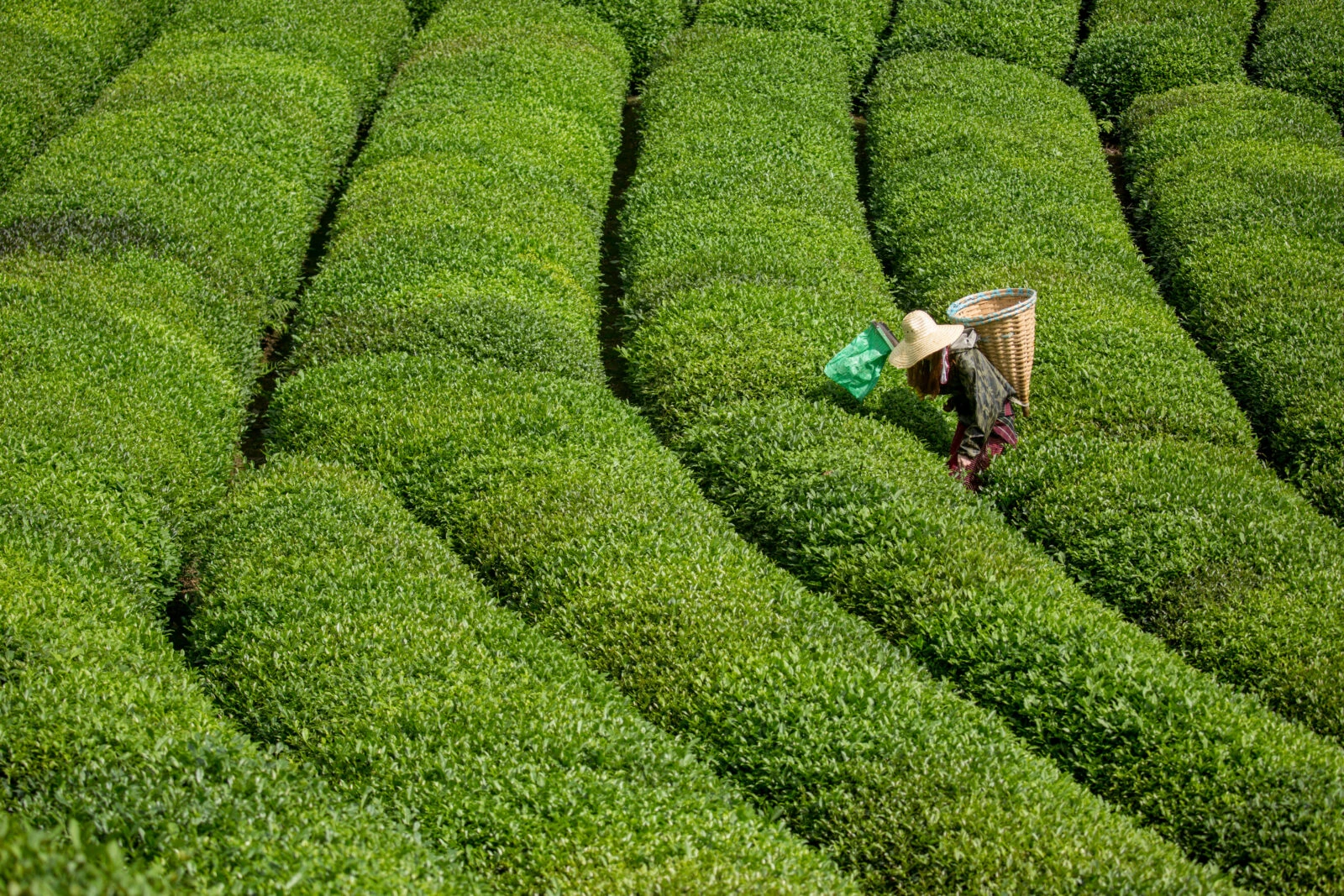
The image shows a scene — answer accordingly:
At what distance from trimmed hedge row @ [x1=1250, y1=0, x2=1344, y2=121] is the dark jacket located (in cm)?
1219

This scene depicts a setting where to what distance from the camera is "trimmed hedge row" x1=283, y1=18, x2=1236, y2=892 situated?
25.4 feet

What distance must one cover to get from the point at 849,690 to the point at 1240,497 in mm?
4724

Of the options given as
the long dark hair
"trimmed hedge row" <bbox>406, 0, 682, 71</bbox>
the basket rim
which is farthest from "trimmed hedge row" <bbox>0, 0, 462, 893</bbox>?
the basket rim

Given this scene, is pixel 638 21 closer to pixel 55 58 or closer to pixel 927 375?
pixel 55 58

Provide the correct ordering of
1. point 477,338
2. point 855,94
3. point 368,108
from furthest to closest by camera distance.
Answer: point 855,94 < point 368,108 < point 477,338

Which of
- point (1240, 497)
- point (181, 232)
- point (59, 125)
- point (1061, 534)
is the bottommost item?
point (59, 125)

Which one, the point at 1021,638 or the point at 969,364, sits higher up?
the point at 969,364

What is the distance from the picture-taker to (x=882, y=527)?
35.3 feet

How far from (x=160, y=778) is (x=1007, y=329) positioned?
8.07 metres

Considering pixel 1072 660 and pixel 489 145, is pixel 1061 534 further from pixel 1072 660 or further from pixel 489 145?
pixel 489 145

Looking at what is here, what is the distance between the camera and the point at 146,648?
917 centimetres

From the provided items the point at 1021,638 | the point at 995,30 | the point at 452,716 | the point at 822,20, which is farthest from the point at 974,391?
the point at 995,30

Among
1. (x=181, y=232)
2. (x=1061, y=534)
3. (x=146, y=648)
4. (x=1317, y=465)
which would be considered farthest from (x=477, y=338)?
(x=1317, y=465)

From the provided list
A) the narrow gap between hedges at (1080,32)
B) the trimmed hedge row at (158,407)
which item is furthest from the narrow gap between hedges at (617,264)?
the narrow gap between hedges at (1080,32)
